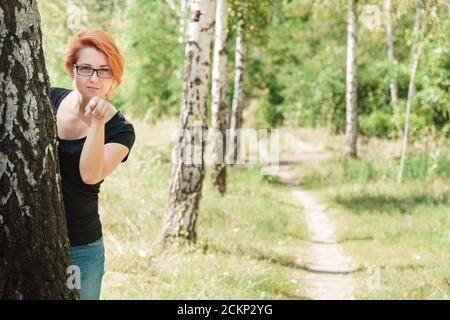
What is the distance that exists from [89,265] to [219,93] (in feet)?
28.1

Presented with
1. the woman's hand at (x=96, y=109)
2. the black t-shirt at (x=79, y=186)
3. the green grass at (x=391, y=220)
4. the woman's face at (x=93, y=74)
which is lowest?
the green grass at (x=391, y=220)

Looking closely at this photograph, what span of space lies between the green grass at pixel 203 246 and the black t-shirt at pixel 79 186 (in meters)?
2.77

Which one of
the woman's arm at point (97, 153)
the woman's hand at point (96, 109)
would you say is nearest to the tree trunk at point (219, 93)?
the woman's arm at point (97, 153)

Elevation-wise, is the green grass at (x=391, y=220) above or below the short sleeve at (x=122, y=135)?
below

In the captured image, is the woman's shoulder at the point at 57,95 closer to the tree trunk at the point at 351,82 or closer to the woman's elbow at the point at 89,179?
the woman's elbow at the point at 89,179

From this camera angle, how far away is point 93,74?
2.74 meters

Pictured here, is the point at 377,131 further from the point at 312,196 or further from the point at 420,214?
the point at 420,214

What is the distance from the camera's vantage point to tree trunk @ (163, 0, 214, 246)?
713cm

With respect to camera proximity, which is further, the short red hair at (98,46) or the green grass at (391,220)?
the green grass at (391,220)

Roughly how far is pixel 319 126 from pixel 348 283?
1722 cm

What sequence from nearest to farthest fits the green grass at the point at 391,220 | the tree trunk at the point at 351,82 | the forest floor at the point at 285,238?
the forest floor at the point at 285,238 < the green grass at the point at 391,220 < the tree trunk at the point at 351,82

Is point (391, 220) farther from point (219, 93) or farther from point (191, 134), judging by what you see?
point (191, 134)

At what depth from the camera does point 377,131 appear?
2269 centimetres

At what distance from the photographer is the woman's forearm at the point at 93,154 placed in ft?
7.98
